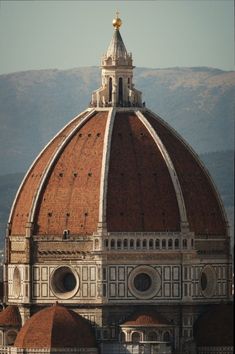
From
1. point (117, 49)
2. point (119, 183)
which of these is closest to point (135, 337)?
point (119, 183)

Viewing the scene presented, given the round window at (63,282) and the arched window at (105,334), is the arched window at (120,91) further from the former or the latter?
the arched window at (105,334)

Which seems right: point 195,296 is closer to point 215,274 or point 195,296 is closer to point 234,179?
point 215,274

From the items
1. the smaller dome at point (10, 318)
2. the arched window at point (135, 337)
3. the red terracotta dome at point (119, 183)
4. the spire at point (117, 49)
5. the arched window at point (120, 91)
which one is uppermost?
the spire at point (117, 49)

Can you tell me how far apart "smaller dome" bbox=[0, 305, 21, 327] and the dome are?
127 inches

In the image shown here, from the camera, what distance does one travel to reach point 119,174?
188125 mm

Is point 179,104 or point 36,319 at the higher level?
point 179,104

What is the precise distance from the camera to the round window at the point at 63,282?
7426 inches

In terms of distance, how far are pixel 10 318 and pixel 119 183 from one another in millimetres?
8473

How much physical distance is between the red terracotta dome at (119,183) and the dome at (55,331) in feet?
15.6

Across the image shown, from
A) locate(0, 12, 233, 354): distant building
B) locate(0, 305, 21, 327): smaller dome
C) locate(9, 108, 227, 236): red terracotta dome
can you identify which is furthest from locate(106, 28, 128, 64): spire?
locate(0, 305, 21, 327): smaller dome

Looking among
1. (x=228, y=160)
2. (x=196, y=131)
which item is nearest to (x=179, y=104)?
(x=196, y=131)

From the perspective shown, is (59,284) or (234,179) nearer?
(234,179)

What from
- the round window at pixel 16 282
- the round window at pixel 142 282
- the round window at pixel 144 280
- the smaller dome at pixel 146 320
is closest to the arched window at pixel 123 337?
the smaller dome at pixel 146 320

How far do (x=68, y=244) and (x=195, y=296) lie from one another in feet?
21.9
